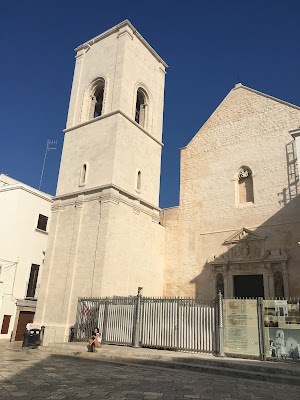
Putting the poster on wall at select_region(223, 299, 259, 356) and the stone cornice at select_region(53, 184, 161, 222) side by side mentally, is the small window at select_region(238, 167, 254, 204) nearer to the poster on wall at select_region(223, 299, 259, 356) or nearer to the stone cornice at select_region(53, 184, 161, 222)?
the stone cornice at select_region(53, 184, 161, 222)

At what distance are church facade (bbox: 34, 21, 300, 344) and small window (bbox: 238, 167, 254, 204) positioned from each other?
0.06 m

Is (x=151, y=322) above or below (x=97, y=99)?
below

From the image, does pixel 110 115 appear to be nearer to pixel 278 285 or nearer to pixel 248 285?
pixel 248 285

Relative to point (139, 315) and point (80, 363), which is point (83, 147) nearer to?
point (139, 315)

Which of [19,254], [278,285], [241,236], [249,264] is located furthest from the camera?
[19,254]

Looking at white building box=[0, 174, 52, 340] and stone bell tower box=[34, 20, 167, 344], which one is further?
white building box=[0, 174, 52, 340]

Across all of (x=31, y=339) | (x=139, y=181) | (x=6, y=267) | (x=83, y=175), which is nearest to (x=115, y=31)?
(x=83, y=175)

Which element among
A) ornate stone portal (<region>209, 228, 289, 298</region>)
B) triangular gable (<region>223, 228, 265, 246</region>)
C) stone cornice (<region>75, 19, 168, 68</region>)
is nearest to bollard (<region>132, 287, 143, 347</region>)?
ornate stone portal (<region>209, 228, 289, 298</region>)

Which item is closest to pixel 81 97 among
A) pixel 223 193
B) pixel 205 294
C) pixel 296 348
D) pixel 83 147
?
pixel 83 147

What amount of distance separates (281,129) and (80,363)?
572 inches

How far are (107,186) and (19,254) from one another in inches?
326

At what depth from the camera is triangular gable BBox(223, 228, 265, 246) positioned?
17.0m

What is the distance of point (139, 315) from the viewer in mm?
14070

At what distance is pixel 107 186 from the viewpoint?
695 inches
